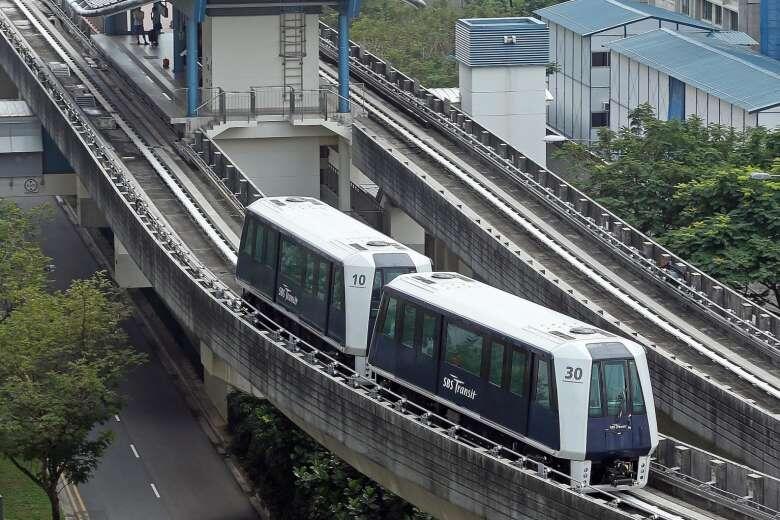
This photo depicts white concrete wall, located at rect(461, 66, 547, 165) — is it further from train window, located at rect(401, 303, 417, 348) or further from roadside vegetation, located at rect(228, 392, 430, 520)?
train window, located at rect(401, 303, 417, 348)

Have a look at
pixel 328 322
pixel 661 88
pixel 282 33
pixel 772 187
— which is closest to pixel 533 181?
pixel 772 187

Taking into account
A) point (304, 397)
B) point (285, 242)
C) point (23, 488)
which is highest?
point (285, 242)

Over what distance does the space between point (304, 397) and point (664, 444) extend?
36.9 ft

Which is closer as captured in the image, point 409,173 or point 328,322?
point 328,322

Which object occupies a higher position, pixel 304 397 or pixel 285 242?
pixel 285 242

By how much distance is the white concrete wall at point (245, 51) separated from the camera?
74.2 m

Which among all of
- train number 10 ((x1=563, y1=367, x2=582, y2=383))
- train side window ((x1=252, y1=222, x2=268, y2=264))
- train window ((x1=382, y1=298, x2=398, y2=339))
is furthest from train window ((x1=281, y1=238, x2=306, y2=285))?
train number 10 ((x1=563, y1=367, x2=582, y2=383))

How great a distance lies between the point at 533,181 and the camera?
6544cm

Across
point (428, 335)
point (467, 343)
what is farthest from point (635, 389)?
point (428, 335)

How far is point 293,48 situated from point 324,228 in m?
27.2

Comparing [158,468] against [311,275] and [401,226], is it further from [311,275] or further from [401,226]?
[401,226]

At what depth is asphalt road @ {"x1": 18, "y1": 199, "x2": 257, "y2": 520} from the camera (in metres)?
57.2

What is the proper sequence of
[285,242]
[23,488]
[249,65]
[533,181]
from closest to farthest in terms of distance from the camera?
[285,242] → [23,488] → [533,181] → [249,65]

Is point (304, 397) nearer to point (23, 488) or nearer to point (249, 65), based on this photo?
point (23, 488)
